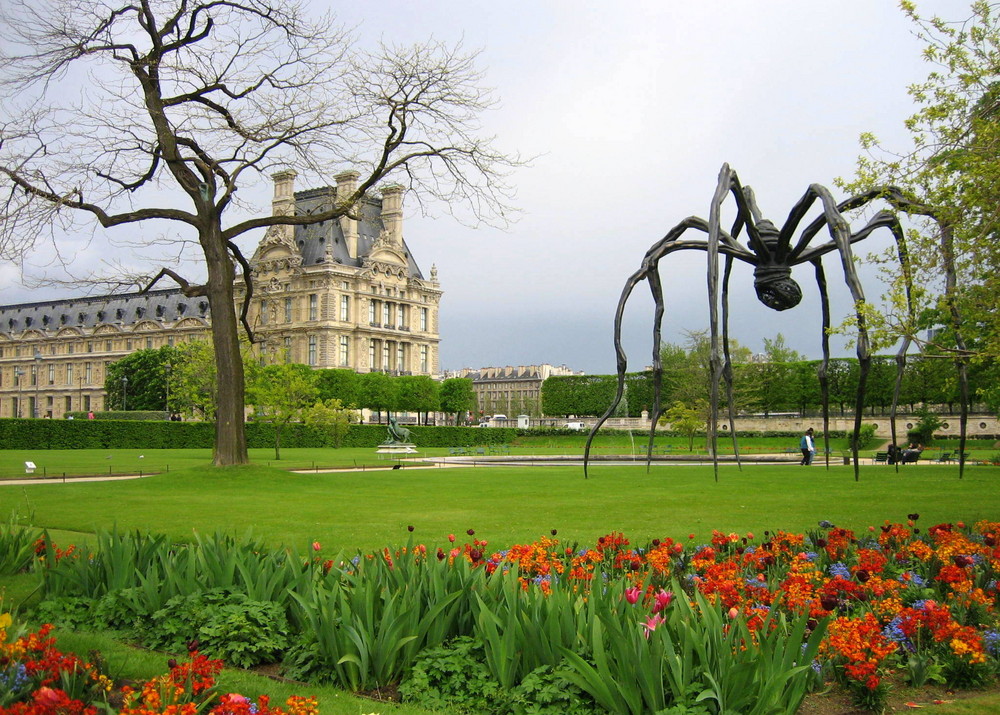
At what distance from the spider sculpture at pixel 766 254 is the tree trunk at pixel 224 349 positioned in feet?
32.3

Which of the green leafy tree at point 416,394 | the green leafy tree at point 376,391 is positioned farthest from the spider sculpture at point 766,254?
the green leafy tree at point 416,394

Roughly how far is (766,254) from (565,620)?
9.89 metres

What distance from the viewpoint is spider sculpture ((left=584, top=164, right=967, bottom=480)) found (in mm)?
11531

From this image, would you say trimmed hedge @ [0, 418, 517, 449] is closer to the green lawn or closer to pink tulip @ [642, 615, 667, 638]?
the green lawn

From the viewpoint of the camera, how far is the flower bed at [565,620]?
4.03m

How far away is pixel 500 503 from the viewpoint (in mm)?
14227

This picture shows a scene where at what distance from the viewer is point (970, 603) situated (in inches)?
220

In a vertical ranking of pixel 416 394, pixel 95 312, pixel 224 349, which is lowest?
pixel 224 349

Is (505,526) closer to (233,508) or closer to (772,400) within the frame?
(233,508)

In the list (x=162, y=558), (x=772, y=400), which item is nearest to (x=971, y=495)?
(x=162, y=558)

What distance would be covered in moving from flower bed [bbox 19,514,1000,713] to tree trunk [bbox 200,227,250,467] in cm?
1353

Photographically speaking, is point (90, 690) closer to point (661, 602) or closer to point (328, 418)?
point (661, 602)

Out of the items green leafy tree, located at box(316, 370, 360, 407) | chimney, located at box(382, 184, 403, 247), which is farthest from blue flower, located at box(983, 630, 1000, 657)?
chimney, located at box(382, 184, 403, 247)

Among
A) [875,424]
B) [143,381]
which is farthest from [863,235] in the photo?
[143,381]
